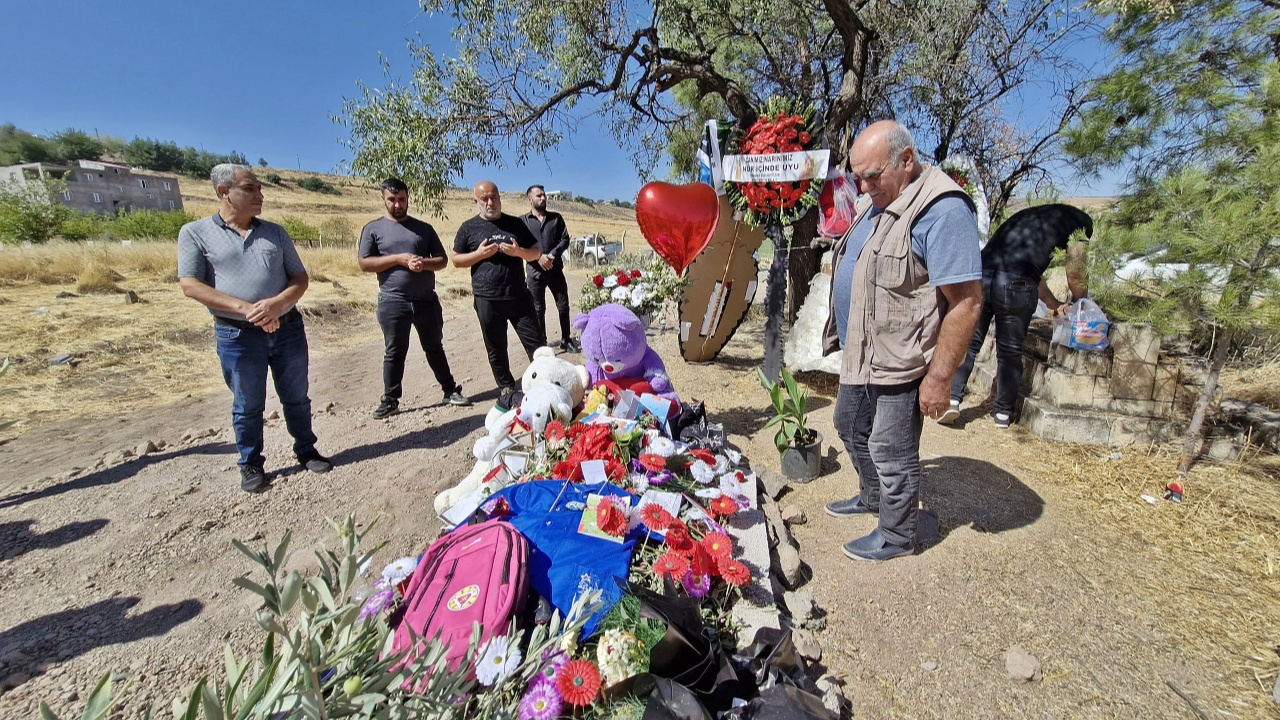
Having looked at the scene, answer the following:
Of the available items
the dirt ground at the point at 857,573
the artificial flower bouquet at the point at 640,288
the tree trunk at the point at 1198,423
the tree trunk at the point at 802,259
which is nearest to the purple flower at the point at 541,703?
the dirt ground at the point at 857,573

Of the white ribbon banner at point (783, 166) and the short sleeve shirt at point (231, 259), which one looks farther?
the white ribbon banner at point (783, 166)

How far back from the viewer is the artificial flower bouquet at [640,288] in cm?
482

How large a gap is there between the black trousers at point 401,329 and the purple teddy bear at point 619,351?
5.08 ft

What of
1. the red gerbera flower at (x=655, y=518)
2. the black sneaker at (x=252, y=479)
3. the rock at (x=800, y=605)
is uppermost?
the red gerbera flower at (x=655, y=518)

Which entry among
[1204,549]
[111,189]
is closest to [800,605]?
[1204,549]

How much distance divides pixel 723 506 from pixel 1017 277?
3053 mm

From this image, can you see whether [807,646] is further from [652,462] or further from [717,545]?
[652,462]

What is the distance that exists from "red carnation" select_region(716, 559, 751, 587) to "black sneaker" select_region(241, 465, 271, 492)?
118 inches

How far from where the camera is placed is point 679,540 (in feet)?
7.28

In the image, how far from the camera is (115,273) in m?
11.9

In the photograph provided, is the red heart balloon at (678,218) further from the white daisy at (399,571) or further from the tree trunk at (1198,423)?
the tree trunk at (1198,423)

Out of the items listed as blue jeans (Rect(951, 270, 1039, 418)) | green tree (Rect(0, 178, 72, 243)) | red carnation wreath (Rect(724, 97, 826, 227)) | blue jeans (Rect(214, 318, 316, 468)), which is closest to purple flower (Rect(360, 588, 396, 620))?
blue jeans (Rect(214, 318, 316, 468))

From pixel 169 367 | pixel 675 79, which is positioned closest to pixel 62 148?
pixel 169 367

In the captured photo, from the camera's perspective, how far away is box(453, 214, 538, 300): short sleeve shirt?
170 inches
